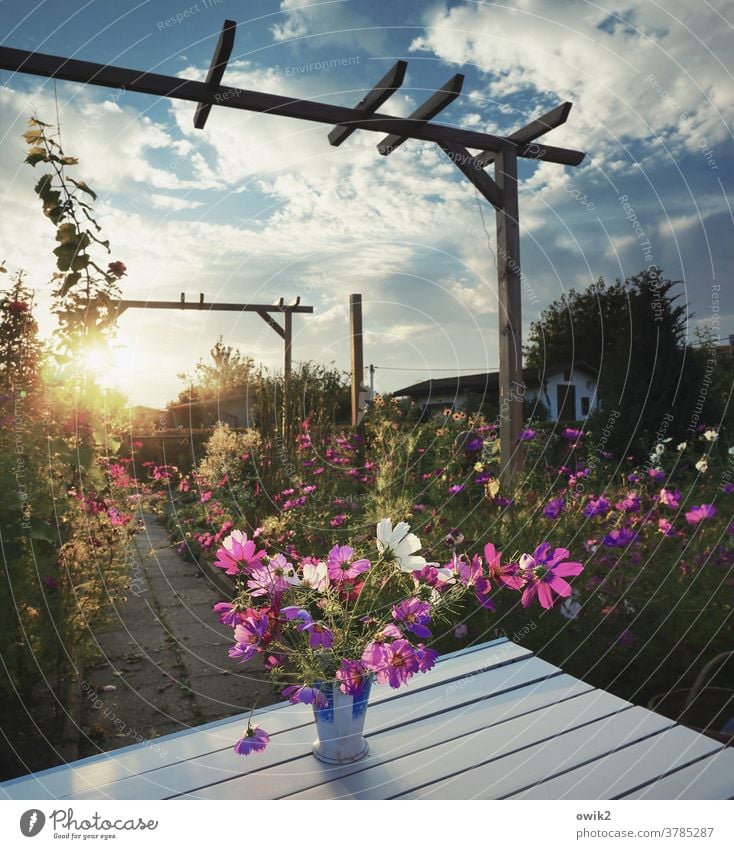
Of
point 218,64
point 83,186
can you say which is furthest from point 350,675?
point 218,64

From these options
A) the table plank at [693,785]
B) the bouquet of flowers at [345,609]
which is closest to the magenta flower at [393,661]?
the bouquet of flowers at [345,609]

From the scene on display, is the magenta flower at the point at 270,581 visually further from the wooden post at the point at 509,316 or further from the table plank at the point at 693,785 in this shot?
the wooden post at the point at 509,316

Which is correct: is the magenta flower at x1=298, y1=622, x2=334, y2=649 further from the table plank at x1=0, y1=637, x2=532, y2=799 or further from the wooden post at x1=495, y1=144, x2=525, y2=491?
the wooden post at x1=495, y1=144, x2=525, y2=491

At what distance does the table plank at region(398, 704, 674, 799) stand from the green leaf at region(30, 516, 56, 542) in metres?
1.60

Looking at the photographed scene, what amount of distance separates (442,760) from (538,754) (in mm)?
199

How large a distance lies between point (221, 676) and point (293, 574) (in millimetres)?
2365

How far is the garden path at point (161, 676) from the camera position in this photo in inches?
109

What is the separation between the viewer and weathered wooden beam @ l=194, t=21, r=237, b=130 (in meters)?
3.14

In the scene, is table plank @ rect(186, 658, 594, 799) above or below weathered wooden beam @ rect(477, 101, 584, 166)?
below

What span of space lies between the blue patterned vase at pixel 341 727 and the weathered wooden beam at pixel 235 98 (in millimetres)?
2717

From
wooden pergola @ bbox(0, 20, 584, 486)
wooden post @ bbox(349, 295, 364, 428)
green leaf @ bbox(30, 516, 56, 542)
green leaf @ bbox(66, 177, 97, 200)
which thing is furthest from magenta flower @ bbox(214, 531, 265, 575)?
wooden post @ bbox(349, 295, 364, 428)

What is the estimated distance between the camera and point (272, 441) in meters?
5.30

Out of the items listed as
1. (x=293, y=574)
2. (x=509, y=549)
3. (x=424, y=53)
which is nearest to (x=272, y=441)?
(x=509, y=549)

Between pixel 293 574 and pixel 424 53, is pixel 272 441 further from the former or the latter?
pixel 293 574
